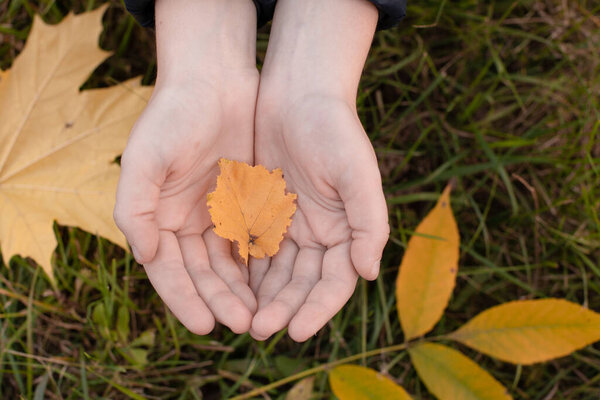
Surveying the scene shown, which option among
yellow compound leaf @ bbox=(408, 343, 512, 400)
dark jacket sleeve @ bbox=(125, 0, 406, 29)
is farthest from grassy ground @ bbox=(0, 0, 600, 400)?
dark jacket sleeve @ bbox=(125, 0, 406, 29)

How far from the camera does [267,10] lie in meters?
1.58

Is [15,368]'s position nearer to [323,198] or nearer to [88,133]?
[88,133]

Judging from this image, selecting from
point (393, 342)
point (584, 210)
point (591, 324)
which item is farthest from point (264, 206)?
point (584, 210)

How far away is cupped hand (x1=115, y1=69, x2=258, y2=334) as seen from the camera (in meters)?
1.15

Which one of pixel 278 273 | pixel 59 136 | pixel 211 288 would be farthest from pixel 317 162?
pixel 59 136

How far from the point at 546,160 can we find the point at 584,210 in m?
0.23

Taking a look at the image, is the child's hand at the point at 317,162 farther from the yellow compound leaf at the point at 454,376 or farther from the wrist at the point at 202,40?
the yellow compound leaf at the point at 454,376

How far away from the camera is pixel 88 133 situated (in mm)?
1541

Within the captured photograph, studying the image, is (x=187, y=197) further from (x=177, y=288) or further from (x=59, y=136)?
(x=59, y=136)

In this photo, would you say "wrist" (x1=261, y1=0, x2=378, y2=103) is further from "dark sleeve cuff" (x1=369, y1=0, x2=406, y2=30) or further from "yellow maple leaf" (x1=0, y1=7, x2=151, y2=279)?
"yellow maple leaf" (x1=0, y1=7, x2=151, y2=279)

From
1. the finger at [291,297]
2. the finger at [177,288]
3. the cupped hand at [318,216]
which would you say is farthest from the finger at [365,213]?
the finger at [177,288]

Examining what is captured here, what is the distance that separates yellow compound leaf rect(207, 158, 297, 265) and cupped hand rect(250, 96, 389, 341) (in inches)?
1.8

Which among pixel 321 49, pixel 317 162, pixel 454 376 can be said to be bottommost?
pixel 454 376

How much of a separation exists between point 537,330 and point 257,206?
83 cm
